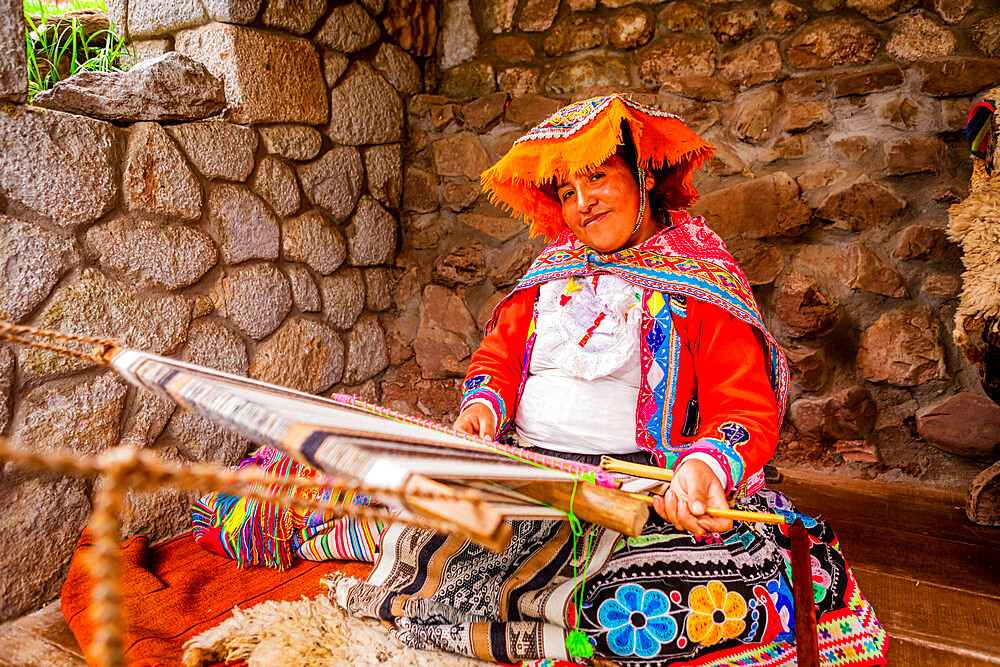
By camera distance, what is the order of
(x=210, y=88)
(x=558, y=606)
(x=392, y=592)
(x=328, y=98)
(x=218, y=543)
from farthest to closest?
(x=328, y=98) < (x=210, y=88) < (x=218, y=543) < (x=392, y=592) < (x=558, y=606)

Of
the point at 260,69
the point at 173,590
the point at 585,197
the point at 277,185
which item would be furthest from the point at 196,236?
the point at 585,197

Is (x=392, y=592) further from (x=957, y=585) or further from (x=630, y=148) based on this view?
(x=957, y=585)

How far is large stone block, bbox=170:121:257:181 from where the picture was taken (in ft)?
6.39

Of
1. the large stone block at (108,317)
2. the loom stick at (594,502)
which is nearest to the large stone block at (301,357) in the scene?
the large stone block at (108,317)

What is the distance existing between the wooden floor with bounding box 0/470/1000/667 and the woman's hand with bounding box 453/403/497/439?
0.93 m

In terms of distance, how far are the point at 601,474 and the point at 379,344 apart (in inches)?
74.7

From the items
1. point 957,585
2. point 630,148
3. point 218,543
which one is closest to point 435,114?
point 630,148

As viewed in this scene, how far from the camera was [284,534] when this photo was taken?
175 centimetres

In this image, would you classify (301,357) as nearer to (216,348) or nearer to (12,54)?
(216,348)

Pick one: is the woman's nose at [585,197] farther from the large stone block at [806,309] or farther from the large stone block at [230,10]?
the large stone block at [230,10]

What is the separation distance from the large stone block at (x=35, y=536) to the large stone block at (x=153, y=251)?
0.58m

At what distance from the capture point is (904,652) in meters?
1.34

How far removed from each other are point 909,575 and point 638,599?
867mm

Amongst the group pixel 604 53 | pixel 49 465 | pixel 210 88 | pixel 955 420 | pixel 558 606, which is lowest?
pixel 558 606
